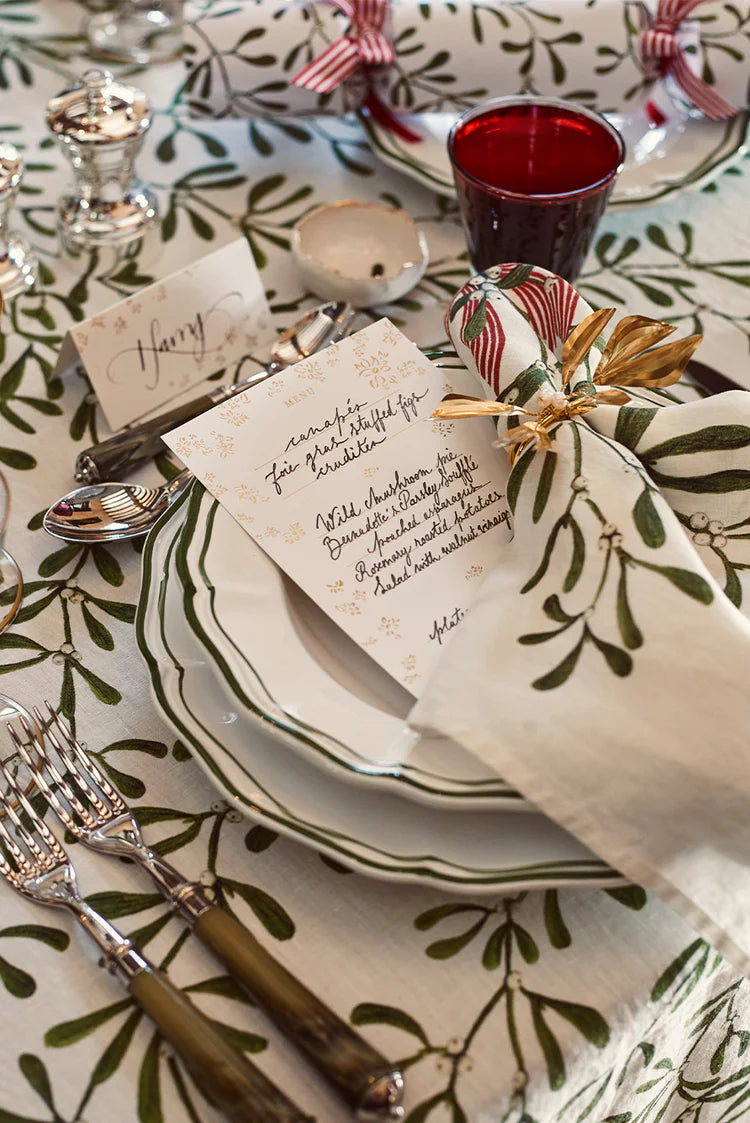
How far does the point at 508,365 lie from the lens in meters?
0.47

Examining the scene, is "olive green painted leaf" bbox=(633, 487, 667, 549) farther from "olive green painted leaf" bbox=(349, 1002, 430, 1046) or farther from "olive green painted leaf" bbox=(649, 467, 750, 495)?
"olive green painted leaf" bbox=(349, 1002, 430, 1046)

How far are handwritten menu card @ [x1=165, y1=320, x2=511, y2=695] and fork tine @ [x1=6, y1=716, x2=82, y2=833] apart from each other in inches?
5.1

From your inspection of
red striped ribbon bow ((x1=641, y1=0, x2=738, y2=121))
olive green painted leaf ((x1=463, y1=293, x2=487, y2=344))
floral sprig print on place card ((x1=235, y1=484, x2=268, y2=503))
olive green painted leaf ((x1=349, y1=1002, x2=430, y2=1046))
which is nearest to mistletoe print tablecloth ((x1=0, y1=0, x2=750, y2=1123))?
olive green painted leaf ((x1=349, y1=1002, x2=430, y2=1046))

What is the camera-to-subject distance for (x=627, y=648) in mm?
373

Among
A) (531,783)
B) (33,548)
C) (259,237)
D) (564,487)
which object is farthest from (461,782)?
(259,237)

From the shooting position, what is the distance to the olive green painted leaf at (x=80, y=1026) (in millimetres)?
371

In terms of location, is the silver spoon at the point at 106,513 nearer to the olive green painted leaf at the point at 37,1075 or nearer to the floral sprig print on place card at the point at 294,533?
the floral sprig print on place card at the point at 294,533

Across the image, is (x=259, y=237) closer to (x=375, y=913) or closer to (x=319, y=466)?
(x=319, y=466)

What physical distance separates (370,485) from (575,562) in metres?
0.11

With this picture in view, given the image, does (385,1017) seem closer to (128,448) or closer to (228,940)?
(228,940)

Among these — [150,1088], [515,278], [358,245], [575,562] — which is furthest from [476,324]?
[150,1088]

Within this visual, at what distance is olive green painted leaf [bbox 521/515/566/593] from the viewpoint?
41 centimetres

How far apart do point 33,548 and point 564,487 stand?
29 centimetres

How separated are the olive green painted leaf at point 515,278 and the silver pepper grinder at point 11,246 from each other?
345 mm
